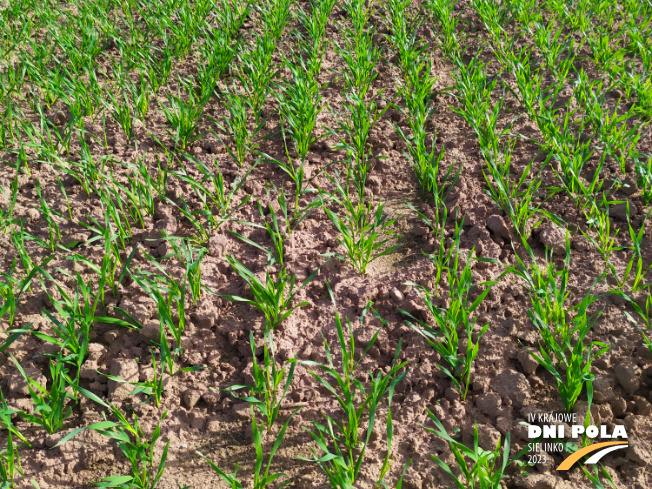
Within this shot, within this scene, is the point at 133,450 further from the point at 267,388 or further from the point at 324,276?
the point at 324,276

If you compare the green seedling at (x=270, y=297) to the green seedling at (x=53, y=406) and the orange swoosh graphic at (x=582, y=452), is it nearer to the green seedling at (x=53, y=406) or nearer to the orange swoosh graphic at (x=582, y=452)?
the green seedling at (x=53, y=406)

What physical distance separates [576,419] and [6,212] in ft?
8.54

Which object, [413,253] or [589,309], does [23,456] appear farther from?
[589,309]

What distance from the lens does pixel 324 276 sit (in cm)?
218

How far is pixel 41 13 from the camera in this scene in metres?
3.77

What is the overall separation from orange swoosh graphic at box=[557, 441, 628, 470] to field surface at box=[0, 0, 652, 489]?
0.02 metres

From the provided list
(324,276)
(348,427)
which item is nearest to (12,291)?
(324,276)

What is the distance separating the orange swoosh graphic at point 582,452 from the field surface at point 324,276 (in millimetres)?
24

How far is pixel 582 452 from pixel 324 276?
3.74 feet

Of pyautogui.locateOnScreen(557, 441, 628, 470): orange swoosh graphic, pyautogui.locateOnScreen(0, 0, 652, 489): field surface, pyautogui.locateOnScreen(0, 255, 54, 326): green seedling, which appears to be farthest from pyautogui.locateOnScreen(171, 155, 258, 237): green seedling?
pyautogui.locateOnScreen(557, 441, 628, 470): orange swoosh graphic

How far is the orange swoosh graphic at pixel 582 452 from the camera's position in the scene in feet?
5.05

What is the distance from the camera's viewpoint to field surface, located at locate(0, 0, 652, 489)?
5.23 feet

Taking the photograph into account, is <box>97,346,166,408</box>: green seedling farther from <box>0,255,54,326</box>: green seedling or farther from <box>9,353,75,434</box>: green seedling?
<box>0,255,54,326</box>: green seedling

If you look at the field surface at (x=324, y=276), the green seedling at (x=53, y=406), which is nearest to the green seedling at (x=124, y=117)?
the field surface at (x=324, y=276)
